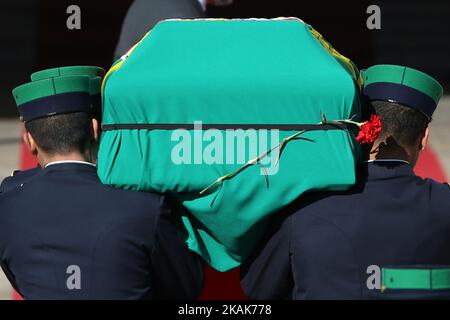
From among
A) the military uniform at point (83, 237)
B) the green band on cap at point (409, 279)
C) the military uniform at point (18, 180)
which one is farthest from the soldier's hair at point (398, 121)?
the military uniform at point (18, 180)

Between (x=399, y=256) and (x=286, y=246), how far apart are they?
0.30 metres

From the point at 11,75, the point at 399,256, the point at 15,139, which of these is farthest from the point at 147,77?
the point at 11,75

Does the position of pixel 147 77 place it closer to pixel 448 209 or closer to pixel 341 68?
pixel 341 68

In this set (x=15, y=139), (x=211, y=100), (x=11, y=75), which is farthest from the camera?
(x=11, y=75)

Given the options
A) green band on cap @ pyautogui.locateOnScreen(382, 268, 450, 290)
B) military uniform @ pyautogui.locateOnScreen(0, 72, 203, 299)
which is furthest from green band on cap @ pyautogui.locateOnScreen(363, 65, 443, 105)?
military uniform @ pyautogui.locateOnScreen(0, 72, 203, 299)

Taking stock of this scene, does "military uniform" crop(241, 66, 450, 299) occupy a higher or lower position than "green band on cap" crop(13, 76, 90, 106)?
lower

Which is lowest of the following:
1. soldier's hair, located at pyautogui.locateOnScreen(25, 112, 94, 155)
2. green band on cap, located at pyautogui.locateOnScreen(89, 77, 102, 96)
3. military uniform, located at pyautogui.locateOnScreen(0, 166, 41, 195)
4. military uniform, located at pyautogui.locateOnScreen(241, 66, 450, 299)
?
military uniform, located at pyautogui.locateOnScreen(241, 66, 450, 299)

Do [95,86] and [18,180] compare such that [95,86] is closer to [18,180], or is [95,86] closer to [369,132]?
[18,180]

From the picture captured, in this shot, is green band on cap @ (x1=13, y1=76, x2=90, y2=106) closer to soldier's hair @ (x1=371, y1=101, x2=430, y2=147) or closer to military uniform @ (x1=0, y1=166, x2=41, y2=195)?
military uniform @ (x1=0, y1=166, x2=41, y2=195)

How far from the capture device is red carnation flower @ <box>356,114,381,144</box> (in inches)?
90.6

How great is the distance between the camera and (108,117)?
7.90ft

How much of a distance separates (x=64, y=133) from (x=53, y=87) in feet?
0.43

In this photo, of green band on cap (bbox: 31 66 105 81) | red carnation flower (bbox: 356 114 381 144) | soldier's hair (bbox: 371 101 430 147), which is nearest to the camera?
red carnation flower (bbox: 356 114 381 144)

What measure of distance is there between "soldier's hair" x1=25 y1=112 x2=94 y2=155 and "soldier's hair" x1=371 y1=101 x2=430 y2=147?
82 cm
